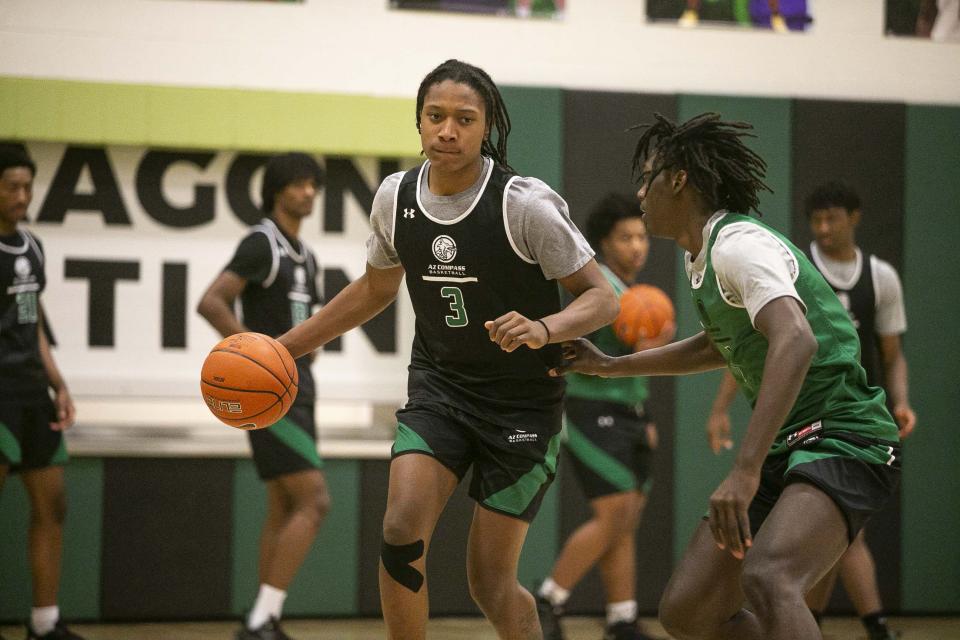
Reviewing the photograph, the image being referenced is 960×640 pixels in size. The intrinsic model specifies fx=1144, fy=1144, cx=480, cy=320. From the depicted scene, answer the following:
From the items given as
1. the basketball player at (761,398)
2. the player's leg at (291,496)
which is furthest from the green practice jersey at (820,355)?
the player's leg at (291,496)

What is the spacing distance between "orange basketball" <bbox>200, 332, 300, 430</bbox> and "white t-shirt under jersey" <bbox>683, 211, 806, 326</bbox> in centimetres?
134

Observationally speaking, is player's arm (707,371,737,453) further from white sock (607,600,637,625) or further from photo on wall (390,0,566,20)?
photo on wall (390,0,566,20)

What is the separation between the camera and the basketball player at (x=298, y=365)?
5164 millimetres

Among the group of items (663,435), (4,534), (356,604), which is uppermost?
(663,435)

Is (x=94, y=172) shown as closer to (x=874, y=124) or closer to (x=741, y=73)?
(x=741, y=73)

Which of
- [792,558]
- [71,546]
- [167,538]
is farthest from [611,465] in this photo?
[71,546]

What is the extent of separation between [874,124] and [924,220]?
2.10ft

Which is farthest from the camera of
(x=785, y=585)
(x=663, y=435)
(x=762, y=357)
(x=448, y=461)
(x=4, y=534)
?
(x=663, y=435)

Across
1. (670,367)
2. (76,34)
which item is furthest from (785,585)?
(76,34)

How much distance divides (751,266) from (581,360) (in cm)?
79

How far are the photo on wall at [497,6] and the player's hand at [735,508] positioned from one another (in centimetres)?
Result: 430

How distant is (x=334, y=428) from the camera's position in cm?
633

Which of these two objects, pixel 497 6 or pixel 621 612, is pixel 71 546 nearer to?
pixel 621 612

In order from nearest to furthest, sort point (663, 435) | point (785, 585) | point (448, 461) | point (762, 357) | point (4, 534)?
point (785, 585) < point (762, 357) < point (448, 461) < point (4, 534) < point (663, 435)
